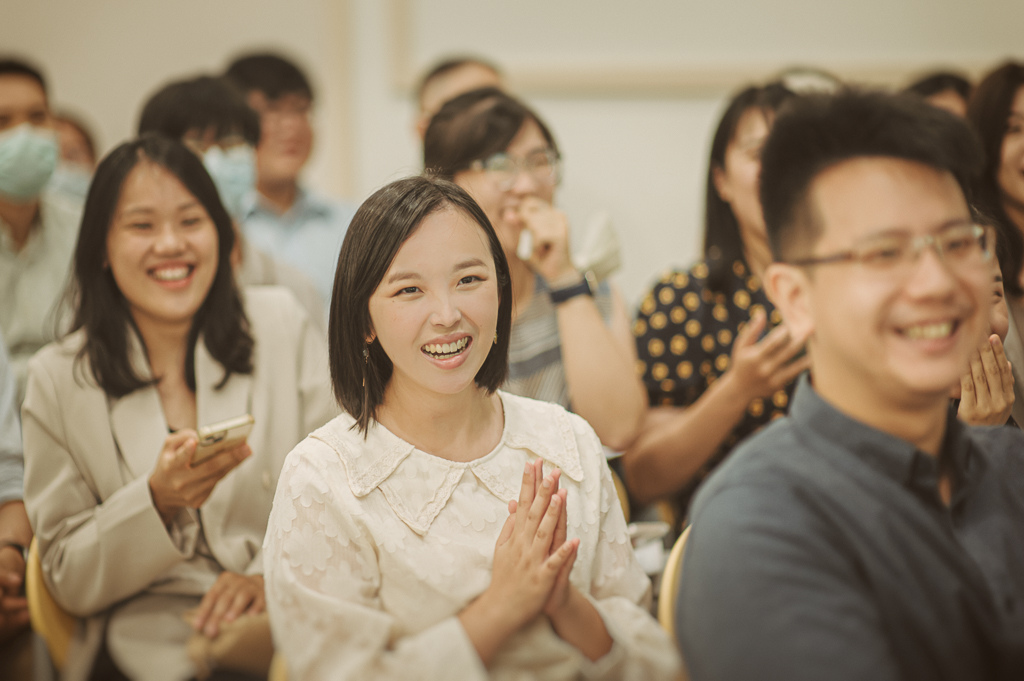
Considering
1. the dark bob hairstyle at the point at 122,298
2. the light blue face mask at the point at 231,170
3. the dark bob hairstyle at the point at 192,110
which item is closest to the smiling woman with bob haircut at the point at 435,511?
the dark bob hairstyle at the point at 122,298

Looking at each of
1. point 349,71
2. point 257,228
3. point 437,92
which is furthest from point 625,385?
point 349,71

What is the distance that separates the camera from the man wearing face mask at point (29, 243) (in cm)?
216

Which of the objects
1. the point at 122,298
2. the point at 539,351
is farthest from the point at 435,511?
the point at 122,298

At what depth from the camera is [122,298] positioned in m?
1.67

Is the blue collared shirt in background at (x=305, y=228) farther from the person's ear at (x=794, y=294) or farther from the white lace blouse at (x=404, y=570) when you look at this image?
the person's ear at (x=794, y=294)

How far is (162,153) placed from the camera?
1631mm

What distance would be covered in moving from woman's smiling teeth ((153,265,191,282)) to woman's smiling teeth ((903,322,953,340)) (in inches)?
51.4

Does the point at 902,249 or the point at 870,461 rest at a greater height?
the point at 902,249

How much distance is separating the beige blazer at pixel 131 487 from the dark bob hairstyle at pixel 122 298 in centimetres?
2

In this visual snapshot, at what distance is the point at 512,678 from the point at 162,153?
1.19 m

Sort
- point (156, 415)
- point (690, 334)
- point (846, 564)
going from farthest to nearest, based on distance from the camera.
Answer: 1. point (690, 334)
2. point (156, 415)
3. point (846, 564)

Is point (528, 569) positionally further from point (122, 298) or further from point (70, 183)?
point (70, 183)

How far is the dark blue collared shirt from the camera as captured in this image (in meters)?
0.85

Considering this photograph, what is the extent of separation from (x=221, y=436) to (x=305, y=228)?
5.65 feet
